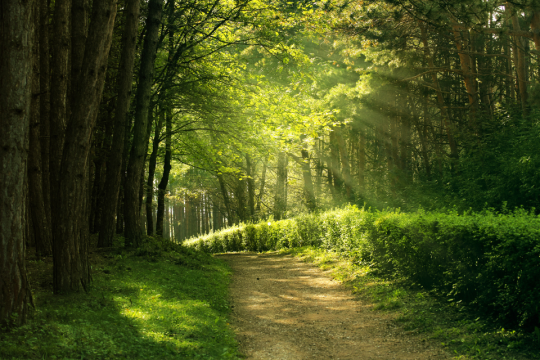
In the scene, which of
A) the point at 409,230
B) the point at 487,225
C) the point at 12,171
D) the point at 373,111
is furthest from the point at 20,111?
the point at 373,111

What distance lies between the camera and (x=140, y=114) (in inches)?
438

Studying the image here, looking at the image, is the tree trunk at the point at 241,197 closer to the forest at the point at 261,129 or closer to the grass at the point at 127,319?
the forest at the point at 261,129

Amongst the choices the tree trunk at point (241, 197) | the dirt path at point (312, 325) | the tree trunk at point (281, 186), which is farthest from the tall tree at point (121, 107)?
the tree trunk at point (241, 197)

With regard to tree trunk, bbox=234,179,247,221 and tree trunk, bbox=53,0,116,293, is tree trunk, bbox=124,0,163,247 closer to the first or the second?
tree trunk, bbox=53,0,116,293

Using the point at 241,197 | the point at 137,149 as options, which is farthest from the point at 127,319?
the point at 241,197

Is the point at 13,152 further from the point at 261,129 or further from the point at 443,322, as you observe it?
the point at 261,129

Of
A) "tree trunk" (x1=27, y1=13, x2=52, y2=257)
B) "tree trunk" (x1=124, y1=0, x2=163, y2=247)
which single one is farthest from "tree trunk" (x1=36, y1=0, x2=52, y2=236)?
"tree trunk" (x1=124, y1=0, x2=163, y2=247)

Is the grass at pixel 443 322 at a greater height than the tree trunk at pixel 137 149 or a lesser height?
lesser

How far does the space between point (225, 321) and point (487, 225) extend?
4178mm

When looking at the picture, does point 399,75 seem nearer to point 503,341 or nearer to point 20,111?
point 503,341

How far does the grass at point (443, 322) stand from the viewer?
486 cm

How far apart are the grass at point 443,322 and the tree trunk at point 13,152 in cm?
506

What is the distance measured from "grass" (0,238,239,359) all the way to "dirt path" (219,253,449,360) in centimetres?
45

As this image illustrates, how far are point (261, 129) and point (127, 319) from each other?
1157cm
